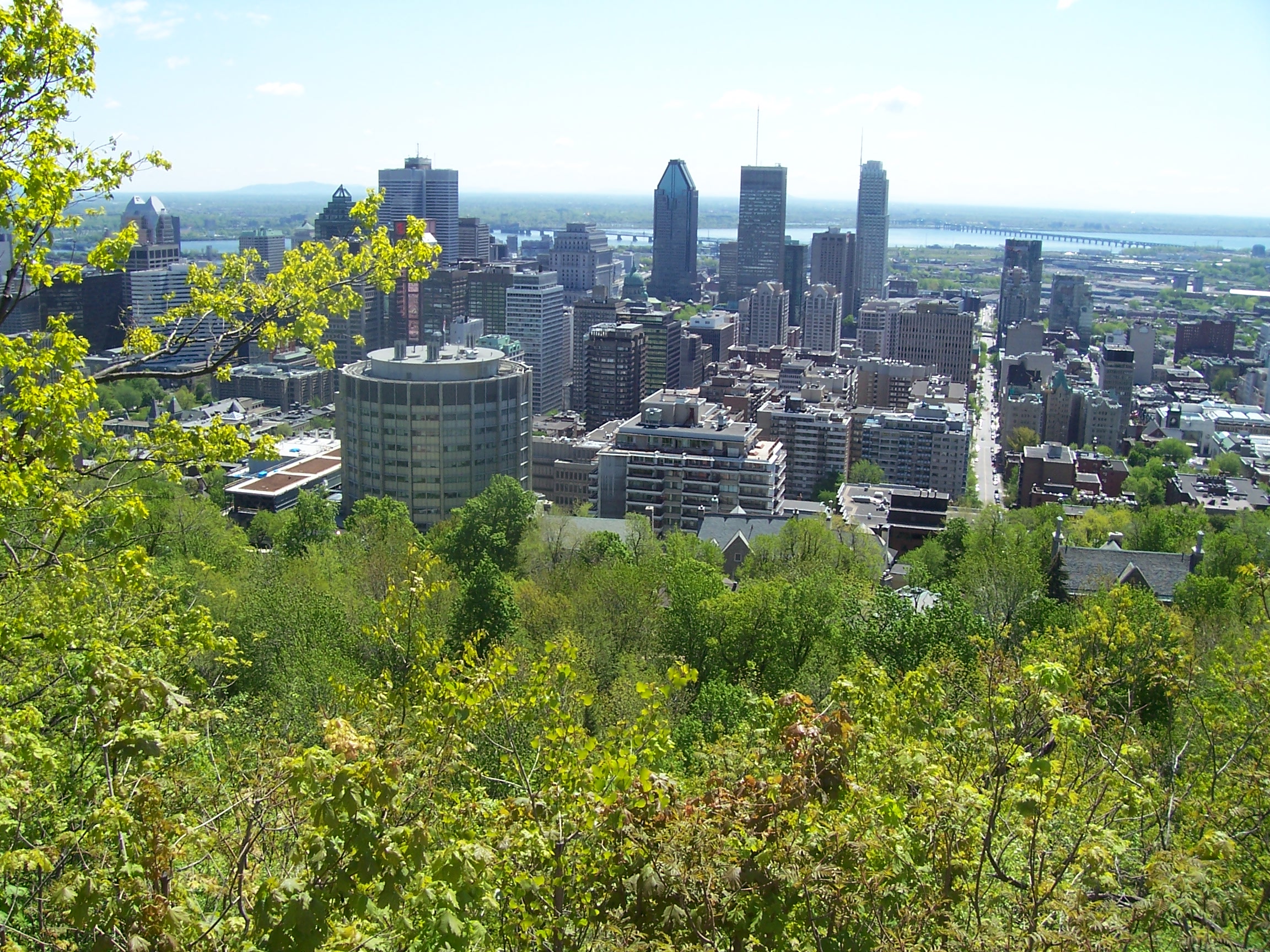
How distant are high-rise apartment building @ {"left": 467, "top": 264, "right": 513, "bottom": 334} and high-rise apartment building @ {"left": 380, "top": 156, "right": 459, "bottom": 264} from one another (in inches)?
1442

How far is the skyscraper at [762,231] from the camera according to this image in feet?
505

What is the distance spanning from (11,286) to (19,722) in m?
2.92

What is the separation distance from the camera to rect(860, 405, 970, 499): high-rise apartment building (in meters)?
67.4

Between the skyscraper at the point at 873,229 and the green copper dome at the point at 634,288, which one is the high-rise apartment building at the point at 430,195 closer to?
the green copper dome at the point at 634,288

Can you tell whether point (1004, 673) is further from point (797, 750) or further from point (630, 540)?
point (630, 540)

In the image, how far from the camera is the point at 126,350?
7.96 m

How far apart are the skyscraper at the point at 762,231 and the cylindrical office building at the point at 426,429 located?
113m

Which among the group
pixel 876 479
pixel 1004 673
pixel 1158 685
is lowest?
pixel 876 479

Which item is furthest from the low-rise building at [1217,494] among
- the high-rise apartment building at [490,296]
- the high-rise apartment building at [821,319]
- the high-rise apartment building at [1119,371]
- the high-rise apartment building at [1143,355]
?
the high-rise apartment building at [821,319]

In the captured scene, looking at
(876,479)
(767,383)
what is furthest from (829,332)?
(876,479)

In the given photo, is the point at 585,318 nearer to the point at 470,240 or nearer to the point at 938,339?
the point at 938,339

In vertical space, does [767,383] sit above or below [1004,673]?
below

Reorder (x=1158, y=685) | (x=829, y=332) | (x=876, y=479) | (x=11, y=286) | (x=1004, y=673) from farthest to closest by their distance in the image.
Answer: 1. (x=829, y=332)
2. (x=876, y=479)
3. (x=1158, y=685)
4. (x=1004, y=673)
5. (x=11, y=286)

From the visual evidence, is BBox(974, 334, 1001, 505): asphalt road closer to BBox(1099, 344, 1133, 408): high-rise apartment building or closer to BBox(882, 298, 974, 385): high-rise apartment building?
BBox(882, 298, 974, 385): high-rise apartment building
